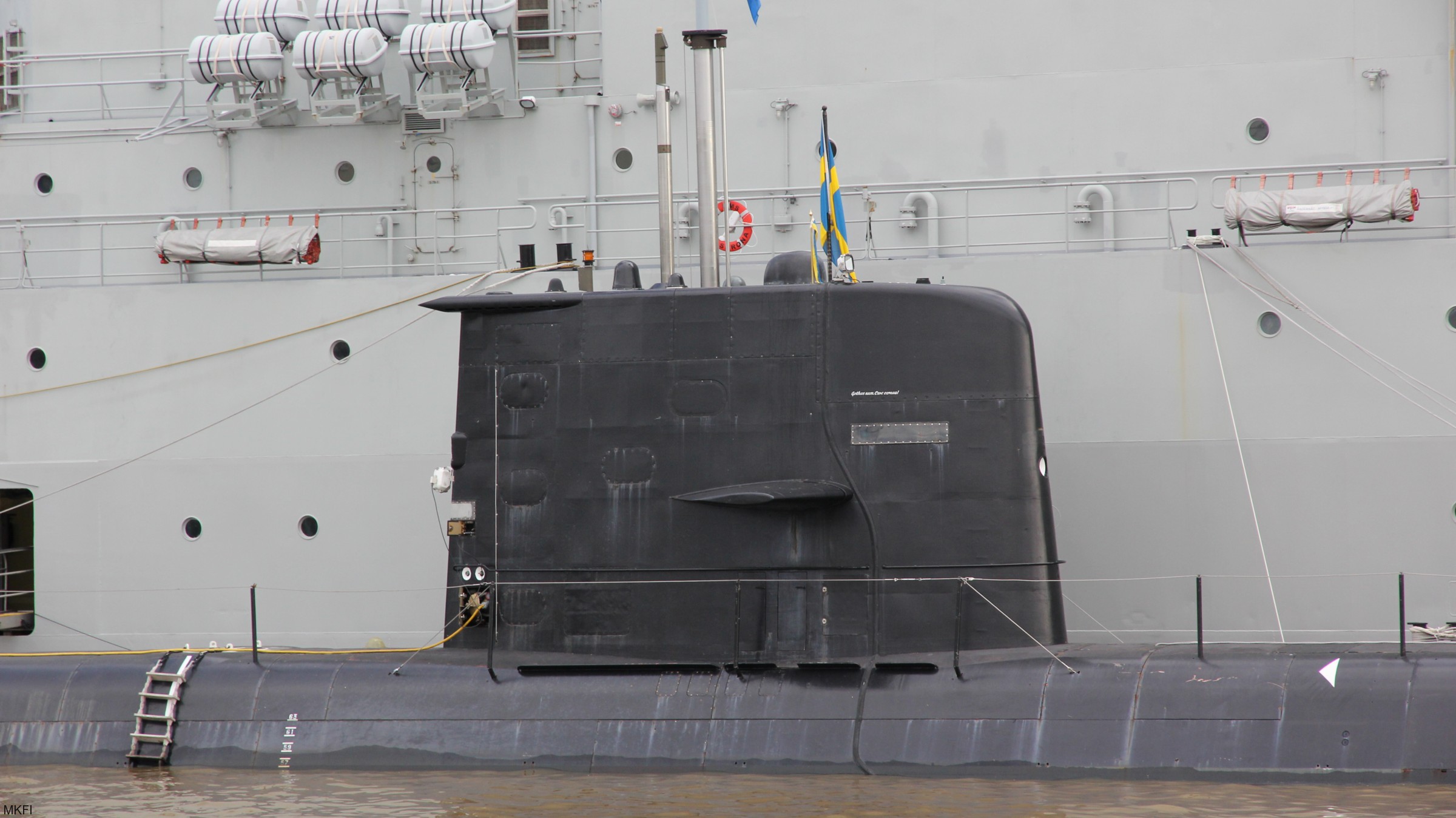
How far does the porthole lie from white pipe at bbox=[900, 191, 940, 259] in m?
2.87

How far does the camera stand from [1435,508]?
35.7 ft

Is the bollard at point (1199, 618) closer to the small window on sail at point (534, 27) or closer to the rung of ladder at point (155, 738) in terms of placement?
the rung of ladder at point (155, 738)

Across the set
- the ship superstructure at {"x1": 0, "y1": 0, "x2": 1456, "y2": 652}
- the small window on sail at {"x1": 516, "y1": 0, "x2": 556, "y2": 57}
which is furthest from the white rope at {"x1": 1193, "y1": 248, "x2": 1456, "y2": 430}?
the small window on sail at {"x1": 516, "y1": 0, "x2": 556, "y2": 57}

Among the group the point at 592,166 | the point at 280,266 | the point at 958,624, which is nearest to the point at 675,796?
the point at 958,624

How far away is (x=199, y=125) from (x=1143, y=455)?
978 centimetres

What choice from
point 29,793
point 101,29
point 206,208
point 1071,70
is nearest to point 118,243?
point 206,208

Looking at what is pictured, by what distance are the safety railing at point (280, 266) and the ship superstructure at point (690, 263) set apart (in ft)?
0.13

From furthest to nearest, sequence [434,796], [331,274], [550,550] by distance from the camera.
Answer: [331,274] → [550,550] → [434,796]

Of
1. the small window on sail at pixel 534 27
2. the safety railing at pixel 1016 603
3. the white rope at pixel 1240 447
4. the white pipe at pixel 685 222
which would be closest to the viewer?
the safety railing at pixel 1016 603

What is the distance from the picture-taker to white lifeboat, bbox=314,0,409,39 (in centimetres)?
1359

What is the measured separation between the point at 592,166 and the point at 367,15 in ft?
8.73

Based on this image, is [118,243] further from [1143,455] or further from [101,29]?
[1143,455]

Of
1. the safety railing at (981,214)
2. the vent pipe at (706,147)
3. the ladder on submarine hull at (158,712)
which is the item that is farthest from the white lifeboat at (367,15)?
the ladder on submarine hull at (158,712)

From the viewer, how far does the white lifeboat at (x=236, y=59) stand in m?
13.4
